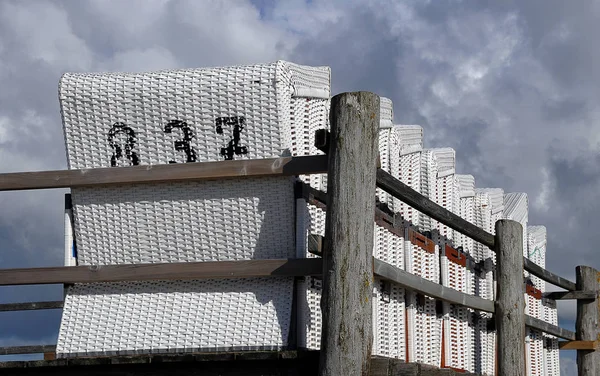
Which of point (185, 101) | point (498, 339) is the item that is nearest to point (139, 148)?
point (185, 101)

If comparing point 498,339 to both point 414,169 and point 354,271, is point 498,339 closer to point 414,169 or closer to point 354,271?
point 414,169

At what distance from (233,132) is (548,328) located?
4815mm

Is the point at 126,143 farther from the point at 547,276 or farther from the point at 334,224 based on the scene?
the point at 547,276

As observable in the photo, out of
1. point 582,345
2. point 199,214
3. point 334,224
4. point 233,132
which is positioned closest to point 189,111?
point 233,132

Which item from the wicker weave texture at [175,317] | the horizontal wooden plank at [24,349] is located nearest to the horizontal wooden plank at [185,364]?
the wicker weave texture at [175,317]

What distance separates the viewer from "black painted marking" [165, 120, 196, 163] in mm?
5980

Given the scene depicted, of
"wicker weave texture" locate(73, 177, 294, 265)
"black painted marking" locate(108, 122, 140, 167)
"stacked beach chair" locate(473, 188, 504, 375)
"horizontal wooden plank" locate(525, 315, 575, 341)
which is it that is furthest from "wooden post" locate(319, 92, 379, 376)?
"horizontal wooden plank" locate(525, 315, 575, 341)

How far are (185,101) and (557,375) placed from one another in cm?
652

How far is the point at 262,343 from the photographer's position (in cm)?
573

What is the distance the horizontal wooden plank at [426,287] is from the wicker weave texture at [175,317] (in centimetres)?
49

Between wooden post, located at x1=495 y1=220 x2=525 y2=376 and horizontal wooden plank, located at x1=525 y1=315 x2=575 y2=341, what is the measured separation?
19.7 inches

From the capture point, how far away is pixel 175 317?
5.97 m

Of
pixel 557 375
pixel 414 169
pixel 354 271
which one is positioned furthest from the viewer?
pixel 557 375

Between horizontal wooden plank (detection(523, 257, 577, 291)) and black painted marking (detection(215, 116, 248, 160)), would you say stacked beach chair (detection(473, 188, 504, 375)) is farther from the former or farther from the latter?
black painted marking (detection(215, 116, 248, 160))
